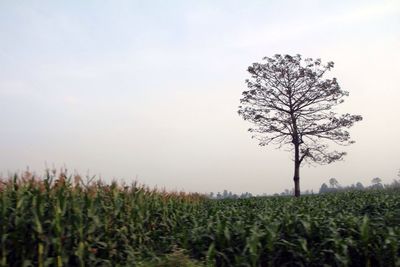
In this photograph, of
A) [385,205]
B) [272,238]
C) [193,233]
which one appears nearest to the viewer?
[272,238]

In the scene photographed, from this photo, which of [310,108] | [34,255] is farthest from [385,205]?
[310,108]

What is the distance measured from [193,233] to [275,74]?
A: 24.6 metres

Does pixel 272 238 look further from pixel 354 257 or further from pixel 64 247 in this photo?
pixel 64 247

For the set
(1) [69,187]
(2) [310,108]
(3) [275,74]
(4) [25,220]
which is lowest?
(4) [25,220]

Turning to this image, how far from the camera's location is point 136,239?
9758mm

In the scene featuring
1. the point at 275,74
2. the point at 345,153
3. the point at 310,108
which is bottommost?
the point at 345,153

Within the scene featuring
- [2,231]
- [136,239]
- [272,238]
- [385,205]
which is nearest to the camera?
[2,231]

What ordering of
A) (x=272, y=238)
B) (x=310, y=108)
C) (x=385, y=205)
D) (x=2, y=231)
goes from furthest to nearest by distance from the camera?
(x=310, y=108), (x=385, y=205), (x=272, y=238), (x=2, y=231)

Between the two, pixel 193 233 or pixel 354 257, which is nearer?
pixel 354 257

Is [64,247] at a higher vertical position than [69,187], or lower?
lower

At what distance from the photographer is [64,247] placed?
693 cm

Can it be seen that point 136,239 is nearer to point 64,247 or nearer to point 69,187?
point 69,187

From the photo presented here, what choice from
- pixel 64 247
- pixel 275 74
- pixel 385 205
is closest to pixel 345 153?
pixel 275 74

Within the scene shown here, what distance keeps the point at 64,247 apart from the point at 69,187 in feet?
5.53
